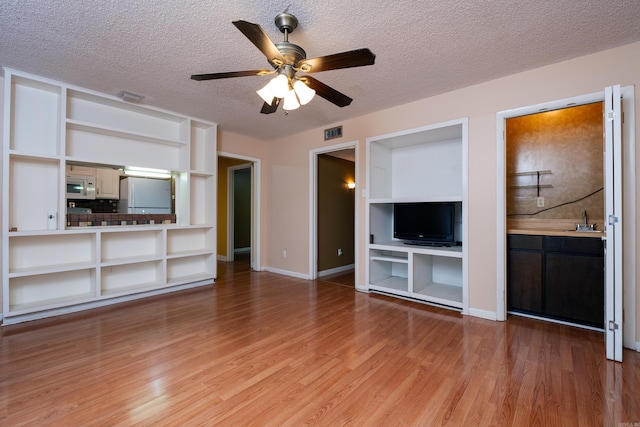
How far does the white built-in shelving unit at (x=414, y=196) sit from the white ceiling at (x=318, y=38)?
85 cm

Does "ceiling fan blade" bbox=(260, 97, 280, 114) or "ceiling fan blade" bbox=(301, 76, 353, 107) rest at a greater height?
"ceiling fan blade" bbox=(301, 76, 353, 107)

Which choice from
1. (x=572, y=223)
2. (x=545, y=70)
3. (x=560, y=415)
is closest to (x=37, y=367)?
(x=560, y=415)

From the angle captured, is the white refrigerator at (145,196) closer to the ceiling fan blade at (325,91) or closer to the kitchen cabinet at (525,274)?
the ceiling fan blade at (325,91)

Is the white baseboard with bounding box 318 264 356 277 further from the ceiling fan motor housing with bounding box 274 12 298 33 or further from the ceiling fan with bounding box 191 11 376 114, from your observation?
the ceiling fan motor housing with bounding box 274 12 298 33

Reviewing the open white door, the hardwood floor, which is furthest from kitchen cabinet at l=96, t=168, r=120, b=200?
the open white door

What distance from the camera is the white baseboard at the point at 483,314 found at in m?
2.91

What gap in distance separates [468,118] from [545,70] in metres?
0.73

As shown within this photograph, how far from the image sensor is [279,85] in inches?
76.2

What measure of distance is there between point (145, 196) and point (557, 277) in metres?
5.05

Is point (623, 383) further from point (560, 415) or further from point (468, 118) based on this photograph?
point (468, 118)

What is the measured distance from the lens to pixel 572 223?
10.3ft

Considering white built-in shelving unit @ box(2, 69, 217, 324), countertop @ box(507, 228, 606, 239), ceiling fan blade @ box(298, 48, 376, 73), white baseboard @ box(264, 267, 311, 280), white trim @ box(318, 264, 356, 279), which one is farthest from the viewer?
white trim @ box(318, 264, 356, 279)

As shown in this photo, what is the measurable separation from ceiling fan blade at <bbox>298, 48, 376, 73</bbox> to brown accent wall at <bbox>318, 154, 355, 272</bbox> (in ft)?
9.79

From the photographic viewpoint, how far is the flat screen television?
3.51 m
